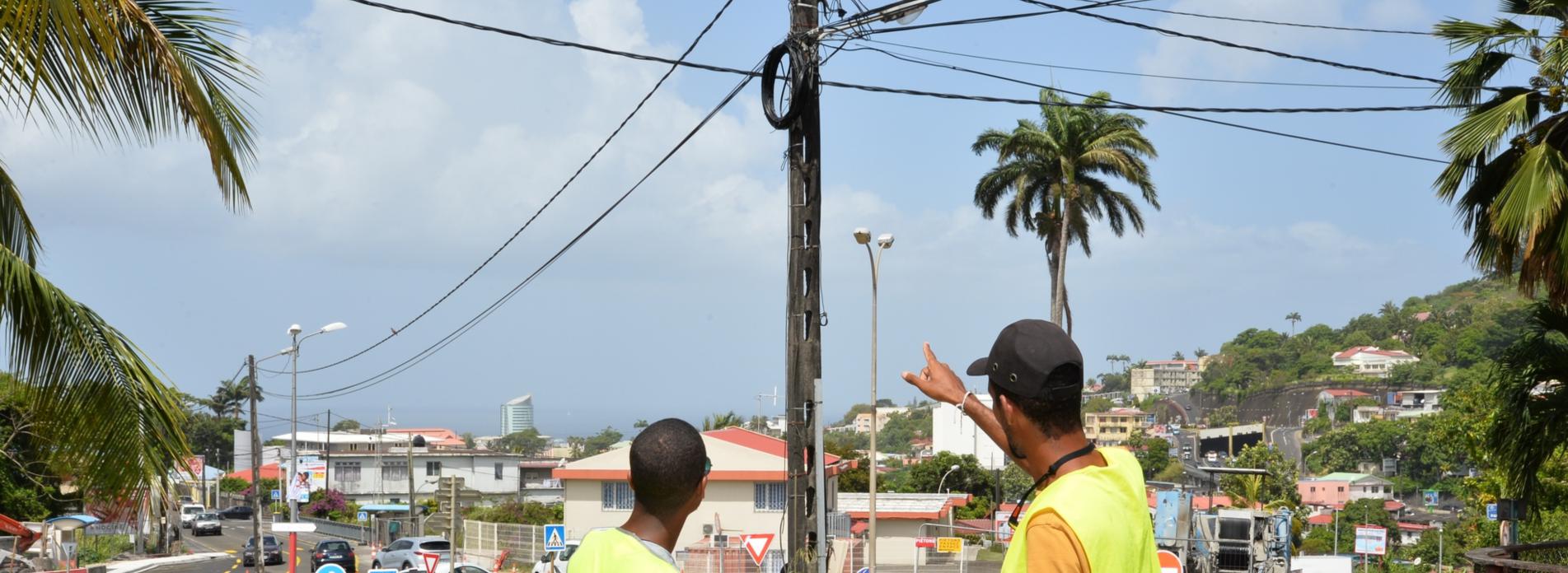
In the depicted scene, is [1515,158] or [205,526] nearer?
[1515,158]

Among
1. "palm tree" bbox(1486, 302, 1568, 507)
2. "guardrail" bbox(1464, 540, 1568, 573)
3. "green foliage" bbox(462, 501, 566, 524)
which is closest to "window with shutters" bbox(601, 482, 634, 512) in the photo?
"green foliage" bbox(462, 501, 566, 524)

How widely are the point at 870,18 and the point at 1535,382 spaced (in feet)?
23.3

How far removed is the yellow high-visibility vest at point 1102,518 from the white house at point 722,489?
42190 millimetres

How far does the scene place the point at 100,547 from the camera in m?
55.7

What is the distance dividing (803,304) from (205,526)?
2615 inches

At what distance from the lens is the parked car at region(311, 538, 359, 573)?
135 ft

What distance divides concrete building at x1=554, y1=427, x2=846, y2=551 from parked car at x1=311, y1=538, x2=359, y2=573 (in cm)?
702

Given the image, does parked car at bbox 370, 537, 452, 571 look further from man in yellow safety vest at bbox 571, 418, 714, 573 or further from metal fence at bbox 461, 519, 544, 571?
man in yellow safety vest at bbox 571, 418, 714, 573

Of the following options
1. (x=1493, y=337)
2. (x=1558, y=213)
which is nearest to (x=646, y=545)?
(x=1558, y=213)

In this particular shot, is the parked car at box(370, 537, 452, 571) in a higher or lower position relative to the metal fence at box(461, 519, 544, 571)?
higher

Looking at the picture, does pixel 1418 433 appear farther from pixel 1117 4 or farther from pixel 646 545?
pixel 646 545

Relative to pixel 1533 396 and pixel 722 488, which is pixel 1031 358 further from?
pixel 722 488

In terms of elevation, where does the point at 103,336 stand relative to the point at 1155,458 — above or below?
above

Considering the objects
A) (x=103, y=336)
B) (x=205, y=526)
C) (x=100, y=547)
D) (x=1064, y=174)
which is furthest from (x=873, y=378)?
(x=205, y=526)
